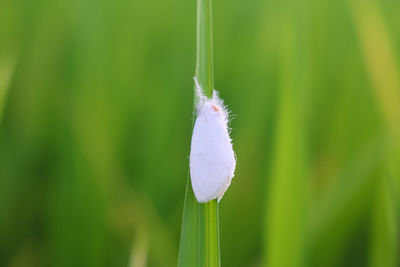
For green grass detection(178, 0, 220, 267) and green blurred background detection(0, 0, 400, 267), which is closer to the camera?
green grass detection(178, 0, 220, 267)

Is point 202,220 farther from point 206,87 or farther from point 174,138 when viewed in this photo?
point 174,138

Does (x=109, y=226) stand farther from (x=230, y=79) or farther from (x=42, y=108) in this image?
(x=230, y=79)

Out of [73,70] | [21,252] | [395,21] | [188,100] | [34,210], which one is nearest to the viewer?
[21,252]

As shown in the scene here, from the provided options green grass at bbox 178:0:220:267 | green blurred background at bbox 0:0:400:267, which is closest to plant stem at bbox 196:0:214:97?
green grass at bbox 178:0:220:267

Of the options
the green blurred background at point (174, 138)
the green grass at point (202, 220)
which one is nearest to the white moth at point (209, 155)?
the green grass at point (202, 220)

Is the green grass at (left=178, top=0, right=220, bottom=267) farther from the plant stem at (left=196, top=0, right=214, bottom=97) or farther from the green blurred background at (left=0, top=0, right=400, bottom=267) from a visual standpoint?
the green blurred background at (left=0, top=0, right=400, bottom=267)

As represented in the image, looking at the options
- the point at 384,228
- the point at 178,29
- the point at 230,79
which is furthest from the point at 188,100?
the point at 384,228

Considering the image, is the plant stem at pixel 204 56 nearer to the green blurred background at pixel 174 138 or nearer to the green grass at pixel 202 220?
the green grass at pixel 202 220
